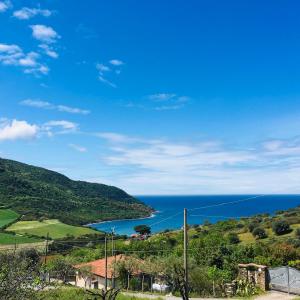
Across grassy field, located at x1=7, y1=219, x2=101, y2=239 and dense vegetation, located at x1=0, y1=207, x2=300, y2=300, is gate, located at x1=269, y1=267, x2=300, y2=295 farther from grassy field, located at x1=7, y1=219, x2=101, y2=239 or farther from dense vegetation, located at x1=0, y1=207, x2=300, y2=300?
grassy field, located at x1=7, y1=219, x2=101, y2=239

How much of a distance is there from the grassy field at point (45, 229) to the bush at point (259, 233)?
61988mm

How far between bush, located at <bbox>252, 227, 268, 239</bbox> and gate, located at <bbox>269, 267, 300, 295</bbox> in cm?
2759

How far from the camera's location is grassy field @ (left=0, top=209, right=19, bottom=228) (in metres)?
123

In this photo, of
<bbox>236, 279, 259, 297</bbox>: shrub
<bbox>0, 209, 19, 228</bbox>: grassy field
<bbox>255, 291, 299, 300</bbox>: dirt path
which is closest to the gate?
<bbox>255, 291, 299, 300</bbox>: dirt path

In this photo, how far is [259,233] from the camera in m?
62.5

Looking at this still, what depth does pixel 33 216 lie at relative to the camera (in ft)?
477

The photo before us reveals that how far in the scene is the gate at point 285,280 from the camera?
32.9 meters

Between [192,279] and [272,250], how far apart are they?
44.6ft

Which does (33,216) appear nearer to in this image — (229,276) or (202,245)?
(202,245)

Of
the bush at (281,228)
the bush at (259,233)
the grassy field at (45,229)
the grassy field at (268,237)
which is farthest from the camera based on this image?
the grassy field at (45,229)

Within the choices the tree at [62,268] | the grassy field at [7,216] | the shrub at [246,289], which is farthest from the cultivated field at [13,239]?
the shrub at [246,289]

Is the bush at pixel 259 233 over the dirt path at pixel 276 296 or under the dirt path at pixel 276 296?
over

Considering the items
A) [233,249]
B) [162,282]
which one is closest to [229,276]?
[162,282]

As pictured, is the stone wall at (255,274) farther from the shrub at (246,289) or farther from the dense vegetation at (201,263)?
the dense vegetation at (201,263)
